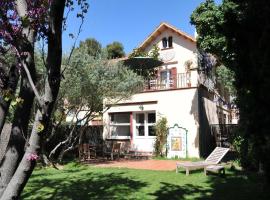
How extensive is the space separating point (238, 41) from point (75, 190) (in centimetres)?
649

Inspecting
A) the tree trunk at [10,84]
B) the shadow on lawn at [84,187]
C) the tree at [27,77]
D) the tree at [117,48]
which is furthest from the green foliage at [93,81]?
the tree at [117,48]

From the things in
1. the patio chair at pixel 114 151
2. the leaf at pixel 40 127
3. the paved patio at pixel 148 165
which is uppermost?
the leaf at pixel 40 127

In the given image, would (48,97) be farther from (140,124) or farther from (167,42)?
(167,42)

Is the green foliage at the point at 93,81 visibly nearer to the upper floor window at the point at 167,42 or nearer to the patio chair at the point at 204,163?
the patio chair at the point at 204,163

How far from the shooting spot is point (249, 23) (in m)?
6.57

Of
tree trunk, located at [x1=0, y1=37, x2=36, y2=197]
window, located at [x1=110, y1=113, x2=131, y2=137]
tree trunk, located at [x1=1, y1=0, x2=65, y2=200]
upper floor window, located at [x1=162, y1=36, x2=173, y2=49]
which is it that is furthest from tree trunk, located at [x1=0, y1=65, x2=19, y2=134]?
upper floor window, located at [x1=162, y1=36, x2=173, y2=49]

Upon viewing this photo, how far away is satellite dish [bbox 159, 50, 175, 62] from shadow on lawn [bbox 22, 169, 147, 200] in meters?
15.5

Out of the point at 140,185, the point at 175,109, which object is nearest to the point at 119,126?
the point at 175,109

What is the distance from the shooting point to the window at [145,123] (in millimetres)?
23062

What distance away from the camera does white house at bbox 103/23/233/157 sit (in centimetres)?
2130

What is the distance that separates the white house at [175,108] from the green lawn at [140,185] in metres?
6.98

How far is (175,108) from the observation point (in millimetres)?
21766

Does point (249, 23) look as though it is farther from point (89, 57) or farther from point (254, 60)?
point (89, 57)

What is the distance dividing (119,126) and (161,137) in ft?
13.5
